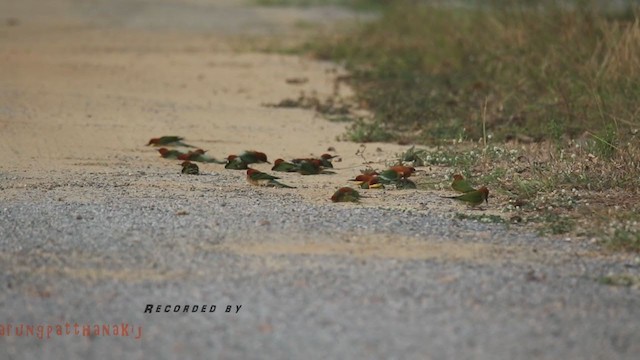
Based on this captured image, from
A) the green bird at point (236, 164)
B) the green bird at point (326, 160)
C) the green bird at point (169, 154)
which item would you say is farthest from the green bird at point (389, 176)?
the green bird at point (169, 154)

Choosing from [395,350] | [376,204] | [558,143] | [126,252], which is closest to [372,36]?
[558,143]

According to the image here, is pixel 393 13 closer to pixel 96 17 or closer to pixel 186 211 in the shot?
pixel 96 17

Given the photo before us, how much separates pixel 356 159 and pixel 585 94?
85.5 inches

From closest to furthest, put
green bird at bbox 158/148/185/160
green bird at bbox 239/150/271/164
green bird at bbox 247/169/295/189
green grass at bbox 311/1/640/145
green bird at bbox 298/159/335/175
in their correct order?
green bird at bbox 247/169/295/189 → green bird at bbox 298/159/335/175 → green bird at bbox 239/150/271/164 → green bird at bbox 158/148/185/160 → green grass at bbox 311/1/640/145

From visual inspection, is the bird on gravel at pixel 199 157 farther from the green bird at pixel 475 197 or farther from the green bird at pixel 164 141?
the green bird at pixel 475 197

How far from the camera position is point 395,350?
4.62m

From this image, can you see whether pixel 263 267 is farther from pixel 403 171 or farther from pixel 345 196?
pixel 403 171

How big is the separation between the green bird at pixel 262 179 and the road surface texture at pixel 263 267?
0.38 feet

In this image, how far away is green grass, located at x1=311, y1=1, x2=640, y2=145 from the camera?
9.89m

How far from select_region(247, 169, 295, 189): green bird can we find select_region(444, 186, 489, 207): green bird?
44.5 inches

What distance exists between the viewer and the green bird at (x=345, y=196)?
7203 mm

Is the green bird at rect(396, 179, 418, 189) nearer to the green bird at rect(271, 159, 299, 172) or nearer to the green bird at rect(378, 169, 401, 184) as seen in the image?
the green bird at rect(378, 169, 401, 184)

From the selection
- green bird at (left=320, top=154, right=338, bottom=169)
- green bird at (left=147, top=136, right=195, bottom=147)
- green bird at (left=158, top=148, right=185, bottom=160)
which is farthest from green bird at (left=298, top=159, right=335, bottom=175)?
green bird at (left=147, top=136, right=195, bottom=147)

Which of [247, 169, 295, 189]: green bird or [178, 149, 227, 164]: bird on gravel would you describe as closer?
[247, 169, 295, 189]: green bird
